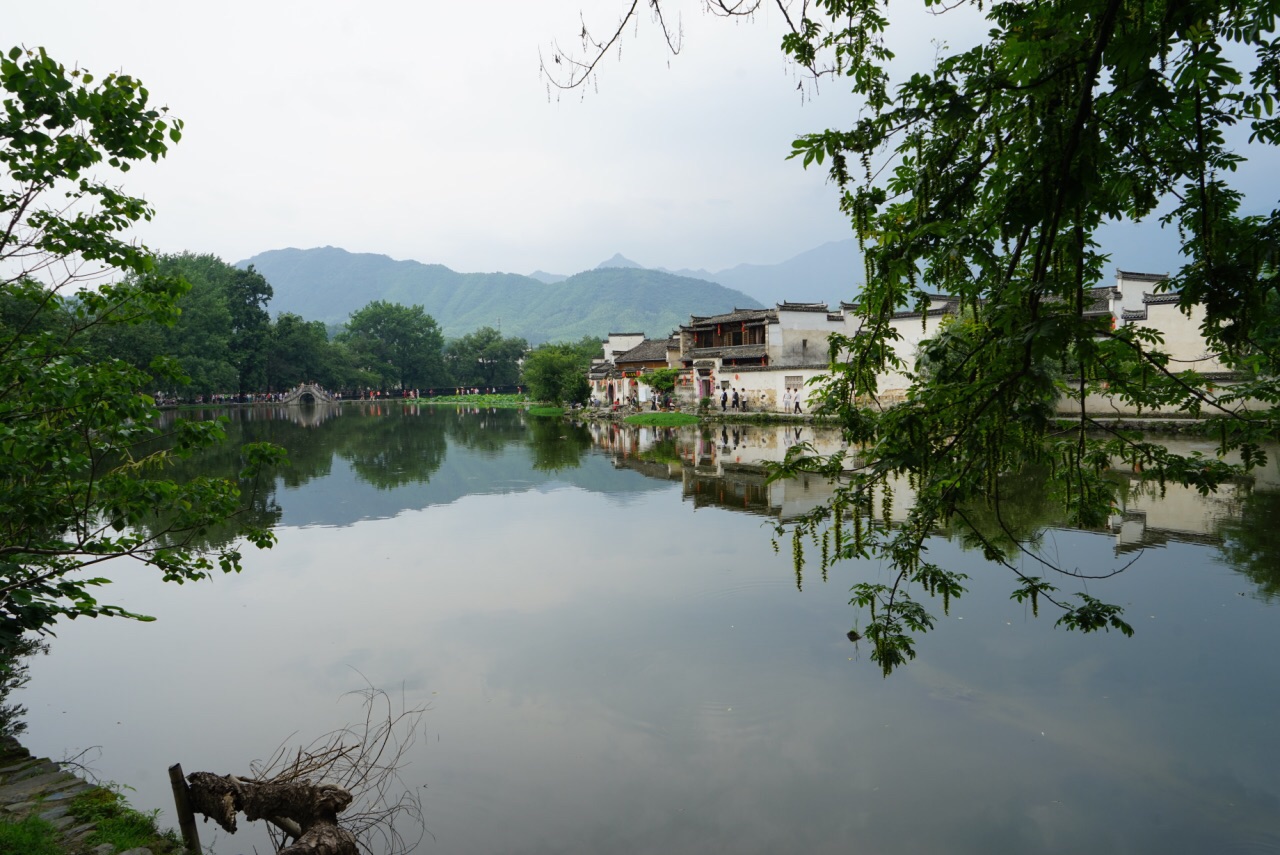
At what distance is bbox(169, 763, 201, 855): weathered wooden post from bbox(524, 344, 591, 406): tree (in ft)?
138

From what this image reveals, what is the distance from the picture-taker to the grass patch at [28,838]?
3.96 metres

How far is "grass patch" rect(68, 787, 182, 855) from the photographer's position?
14.5 feet

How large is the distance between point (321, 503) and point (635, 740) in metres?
12.9

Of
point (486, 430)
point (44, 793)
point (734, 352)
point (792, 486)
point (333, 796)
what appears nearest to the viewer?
point (333, 796)

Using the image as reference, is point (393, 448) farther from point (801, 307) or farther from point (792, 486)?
point (801, 307)

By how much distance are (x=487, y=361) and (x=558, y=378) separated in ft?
119

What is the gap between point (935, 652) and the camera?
293 inches

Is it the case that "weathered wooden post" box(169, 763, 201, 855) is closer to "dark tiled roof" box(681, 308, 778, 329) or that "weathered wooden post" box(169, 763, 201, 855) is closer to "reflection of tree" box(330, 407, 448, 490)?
"reflection of tree" box(330, 407, 448, 490)

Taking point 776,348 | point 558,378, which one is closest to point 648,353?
point 558,378

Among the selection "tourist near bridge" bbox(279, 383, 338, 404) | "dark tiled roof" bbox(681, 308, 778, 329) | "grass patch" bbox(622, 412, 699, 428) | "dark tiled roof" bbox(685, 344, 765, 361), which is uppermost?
"dark tiled roof" bbox(681, 308, 778, 329)

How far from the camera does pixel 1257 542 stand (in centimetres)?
1034

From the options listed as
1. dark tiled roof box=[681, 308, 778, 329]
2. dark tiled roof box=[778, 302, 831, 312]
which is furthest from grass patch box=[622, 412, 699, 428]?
dark tiled roof box=[778, 302, 831, 312]

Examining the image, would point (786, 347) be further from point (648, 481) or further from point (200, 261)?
point (200, 261)

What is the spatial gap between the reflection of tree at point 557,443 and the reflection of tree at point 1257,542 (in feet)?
50.5
